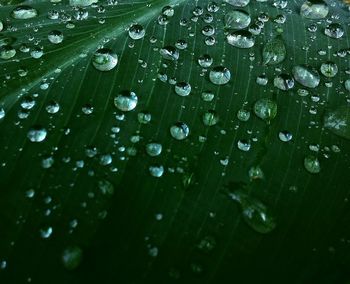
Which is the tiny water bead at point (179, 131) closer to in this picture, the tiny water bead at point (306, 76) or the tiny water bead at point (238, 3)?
the tiny water bead at point (306, 76)

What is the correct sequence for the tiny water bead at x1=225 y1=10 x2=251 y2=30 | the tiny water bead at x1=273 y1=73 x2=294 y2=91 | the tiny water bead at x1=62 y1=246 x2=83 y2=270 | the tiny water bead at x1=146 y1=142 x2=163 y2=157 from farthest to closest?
the tiny water bead at x1=225 y1=10 x2=251 y2=30 < the tiny water bead at x1=273 y1=73 x2=294 y2=91 < the tiny water bead at x1=146 y1=142 x2=163 y2=157 < the tiny water bead at x1=62 y1=246 x2=83 y2=270

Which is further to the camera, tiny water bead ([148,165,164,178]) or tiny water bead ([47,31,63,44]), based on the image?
tiny water bead ([47,31,63,44])

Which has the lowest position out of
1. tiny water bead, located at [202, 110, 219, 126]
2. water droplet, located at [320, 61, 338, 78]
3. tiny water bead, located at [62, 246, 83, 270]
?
tiny water bead, located at [62, 246, 83, 270]

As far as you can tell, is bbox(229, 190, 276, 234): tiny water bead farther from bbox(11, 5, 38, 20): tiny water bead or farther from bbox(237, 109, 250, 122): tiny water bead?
bbox(11, 5, 38, 20): tiny water bead

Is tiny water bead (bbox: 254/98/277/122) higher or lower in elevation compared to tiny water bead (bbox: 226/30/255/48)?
lower

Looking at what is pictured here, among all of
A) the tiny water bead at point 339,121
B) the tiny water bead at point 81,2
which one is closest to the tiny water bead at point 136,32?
the tiny water bead at point 81,2

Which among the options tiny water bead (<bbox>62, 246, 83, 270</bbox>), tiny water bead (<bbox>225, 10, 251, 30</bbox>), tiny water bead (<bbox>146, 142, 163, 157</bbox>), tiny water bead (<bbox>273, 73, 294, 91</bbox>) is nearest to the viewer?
tiny water bead (<bbox>62, 246, 83, 270</bbox>)

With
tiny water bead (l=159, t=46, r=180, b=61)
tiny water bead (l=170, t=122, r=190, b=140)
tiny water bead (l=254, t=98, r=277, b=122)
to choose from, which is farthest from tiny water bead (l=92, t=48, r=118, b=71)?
tiny water bead (l=254, t=98, r=277, b=122)
